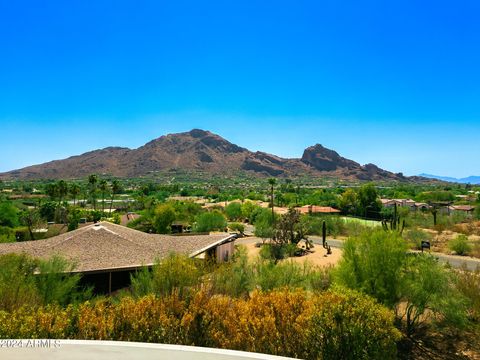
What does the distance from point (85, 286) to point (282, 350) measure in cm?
1273

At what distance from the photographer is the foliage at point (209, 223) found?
171 feet

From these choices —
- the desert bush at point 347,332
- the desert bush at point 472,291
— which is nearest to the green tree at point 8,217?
the desert bush at point 347,332

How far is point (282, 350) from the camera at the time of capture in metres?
11.1

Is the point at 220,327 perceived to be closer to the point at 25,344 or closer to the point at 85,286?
the point at 25,344

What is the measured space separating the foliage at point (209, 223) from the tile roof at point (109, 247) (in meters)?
24.4

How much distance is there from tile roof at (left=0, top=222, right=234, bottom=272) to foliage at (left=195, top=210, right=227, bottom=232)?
2436 centimetres

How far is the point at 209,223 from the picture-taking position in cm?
5306

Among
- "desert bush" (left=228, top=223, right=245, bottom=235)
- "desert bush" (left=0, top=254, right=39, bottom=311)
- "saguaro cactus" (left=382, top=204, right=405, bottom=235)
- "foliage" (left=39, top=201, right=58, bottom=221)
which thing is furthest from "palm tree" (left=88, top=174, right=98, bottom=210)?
"desert bush" (left=0, top=254, right=39, bottom=311)

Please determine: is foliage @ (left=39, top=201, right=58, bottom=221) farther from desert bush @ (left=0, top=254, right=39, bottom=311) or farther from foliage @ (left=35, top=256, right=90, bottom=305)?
foliage @ (left=35, top=256, right=90, bottom=305)

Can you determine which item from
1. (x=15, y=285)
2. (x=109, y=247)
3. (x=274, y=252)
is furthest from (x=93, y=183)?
A: (x=15, y=285)

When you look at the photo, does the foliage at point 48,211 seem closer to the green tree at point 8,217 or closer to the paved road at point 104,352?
the green tree at point 8,217

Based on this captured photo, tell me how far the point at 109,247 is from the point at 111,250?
49 cm

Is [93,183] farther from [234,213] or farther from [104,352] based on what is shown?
[104,352]

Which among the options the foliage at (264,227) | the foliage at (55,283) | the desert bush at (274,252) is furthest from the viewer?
the foliage at (264,227)
